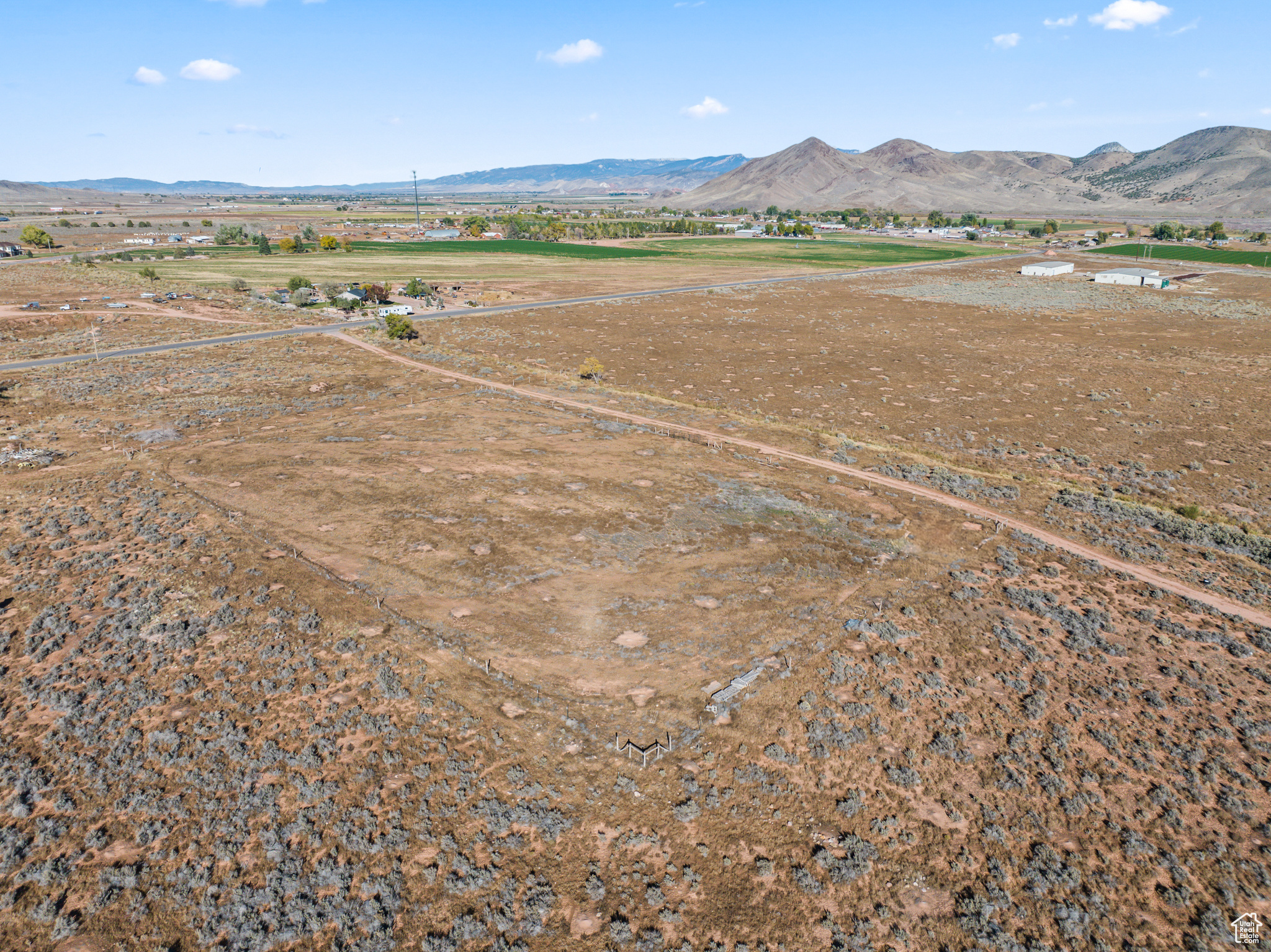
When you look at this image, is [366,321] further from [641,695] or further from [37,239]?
[37,239]

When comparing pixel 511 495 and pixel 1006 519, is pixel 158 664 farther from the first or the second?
pixel 1006 519

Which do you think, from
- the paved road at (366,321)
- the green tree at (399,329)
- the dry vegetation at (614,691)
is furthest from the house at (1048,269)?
the green tree at (399,329)

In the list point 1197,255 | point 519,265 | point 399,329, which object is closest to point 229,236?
point 519,265

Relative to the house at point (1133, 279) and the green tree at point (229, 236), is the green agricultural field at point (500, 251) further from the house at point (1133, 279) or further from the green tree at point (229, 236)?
the house at point (1133, 279)

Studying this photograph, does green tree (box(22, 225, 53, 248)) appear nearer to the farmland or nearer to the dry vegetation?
the dry vegetation

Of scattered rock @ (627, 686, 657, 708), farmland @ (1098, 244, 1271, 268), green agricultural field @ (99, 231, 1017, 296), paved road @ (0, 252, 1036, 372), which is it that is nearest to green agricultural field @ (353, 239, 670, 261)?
green agricultural field @ (99, 231, 1017, 296)

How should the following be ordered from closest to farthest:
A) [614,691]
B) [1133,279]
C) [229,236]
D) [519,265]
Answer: [614,691], [1133,279], [519,265], [229,236]

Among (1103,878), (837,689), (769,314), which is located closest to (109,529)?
(837,689)
